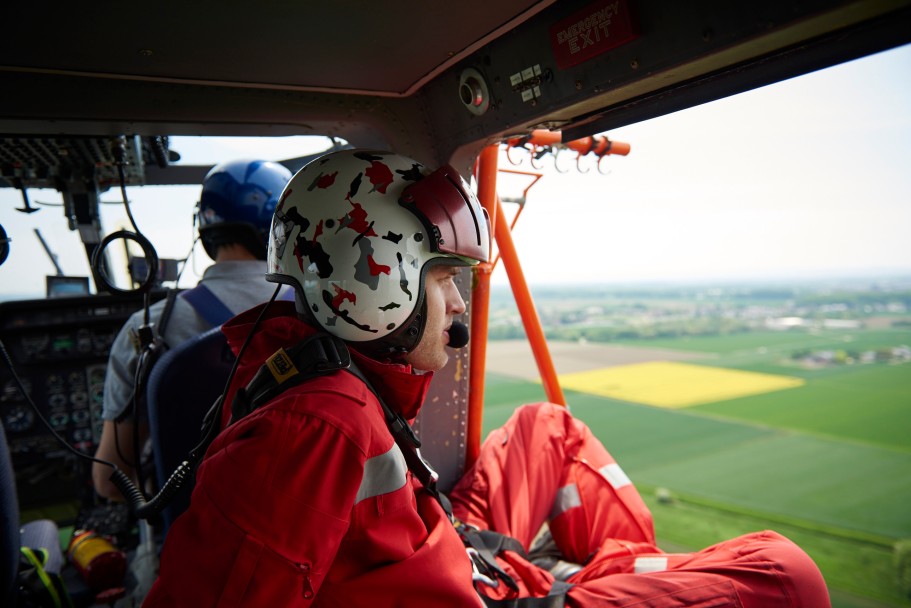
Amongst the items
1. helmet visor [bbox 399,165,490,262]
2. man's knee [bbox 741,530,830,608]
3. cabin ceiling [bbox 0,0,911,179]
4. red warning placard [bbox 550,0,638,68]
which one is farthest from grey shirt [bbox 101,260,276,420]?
man's knee [bbox 741,530,830,608]

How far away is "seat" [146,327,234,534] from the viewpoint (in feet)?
5.34

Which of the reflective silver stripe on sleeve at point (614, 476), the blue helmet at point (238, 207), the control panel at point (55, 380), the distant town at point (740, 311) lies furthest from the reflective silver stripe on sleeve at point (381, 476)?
the distant town at point (740, 311)

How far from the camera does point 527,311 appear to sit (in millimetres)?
2795

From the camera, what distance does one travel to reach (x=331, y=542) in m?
0.94

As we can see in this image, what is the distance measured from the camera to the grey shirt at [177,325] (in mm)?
1995

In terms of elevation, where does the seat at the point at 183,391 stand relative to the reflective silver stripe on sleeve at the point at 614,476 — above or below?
above

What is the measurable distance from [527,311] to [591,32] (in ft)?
5.61

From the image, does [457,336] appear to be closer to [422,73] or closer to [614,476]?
[422,73]

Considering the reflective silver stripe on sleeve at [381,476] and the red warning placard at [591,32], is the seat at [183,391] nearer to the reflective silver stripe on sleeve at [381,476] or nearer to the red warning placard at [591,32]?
the reflective silver stripe on sleeve at [381,476]

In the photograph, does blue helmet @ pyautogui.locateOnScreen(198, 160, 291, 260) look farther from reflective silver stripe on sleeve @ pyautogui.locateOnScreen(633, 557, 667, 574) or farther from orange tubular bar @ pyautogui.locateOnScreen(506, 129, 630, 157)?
reflective silver stripe on sleeve @ pyautogui.locateOnScreen(633, 557, 667, 574)

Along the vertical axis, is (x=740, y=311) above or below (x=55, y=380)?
below

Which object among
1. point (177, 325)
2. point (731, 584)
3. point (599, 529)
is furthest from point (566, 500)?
point (177, 325)

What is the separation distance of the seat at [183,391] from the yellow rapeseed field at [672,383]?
1060cm

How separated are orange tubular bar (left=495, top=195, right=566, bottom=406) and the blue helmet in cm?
101
